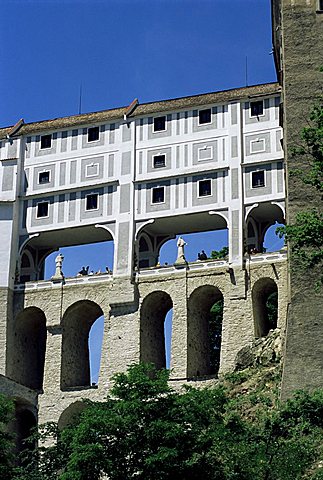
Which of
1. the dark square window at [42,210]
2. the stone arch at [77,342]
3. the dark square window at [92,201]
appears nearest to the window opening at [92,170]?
the dark square window at [92,201]

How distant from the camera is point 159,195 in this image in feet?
218

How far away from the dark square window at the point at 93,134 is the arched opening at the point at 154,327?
36.9 feet

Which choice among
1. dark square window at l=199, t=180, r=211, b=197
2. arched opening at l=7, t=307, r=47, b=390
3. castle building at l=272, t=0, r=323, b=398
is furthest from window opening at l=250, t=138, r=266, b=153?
arched opening at l=7, t=307, r=47, b=390

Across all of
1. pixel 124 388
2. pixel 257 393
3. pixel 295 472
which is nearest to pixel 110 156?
pixel 257 393

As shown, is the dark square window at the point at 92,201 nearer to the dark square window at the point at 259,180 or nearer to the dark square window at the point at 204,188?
the dark square window at the point at 204,188

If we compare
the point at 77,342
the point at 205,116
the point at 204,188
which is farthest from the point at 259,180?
the point at 77,342

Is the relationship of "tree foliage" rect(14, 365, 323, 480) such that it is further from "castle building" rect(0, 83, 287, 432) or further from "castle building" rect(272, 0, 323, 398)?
"castle building" rect(0, 83, 287, 432)

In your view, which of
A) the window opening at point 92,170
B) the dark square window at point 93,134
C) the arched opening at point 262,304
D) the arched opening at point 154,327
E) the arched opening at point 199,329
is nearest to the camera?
the arched opening at point 262,304

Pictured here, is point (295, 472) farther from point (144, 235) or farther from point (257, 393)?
point (144, 235)

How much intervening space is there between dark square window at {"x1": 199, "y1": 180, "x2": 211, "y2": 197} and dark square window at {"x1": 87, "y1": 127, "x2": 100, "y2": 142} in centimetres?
799

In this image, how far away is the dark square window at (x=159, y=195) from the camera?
2603 inches

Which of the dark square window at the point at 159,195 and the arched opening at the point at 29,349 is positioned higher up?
the dark square window at the point at 159,195

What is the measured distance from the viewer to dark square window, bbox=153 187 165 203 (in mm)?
66125

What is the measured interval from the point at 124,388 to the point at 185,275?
82.0 feet
